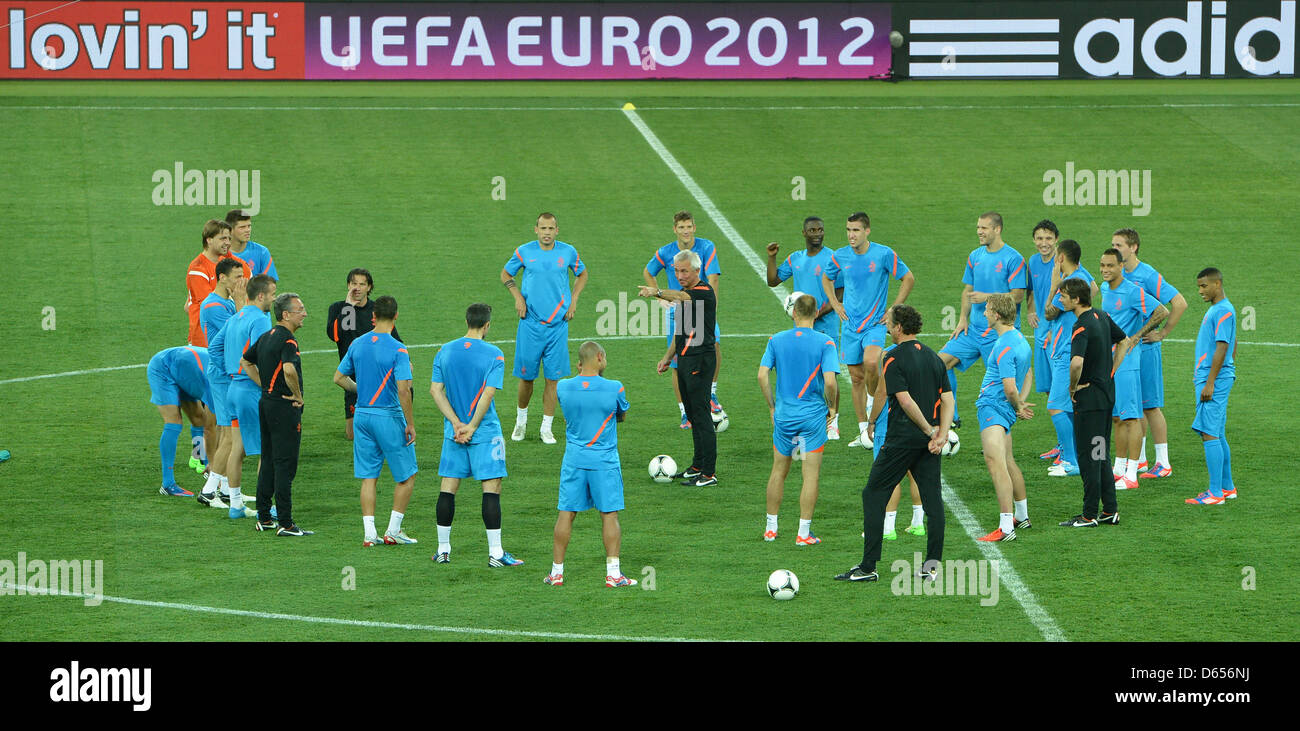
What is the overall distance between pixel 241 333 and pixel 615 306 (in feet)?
→ 34.9

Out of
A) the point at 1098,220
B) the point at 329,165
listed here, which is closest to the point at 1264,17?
the point at 1098,220

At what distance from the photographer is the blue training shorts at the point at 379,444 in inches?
535

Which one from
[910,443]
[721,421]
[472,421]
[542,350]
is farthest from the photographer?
[721,421]

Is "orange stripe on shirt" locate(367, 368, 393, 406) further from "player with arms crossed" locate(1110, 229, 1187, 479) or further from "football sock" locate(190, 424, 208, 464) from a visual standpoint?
"player with arms crossed" locate(1110, 229, 1187, 479)

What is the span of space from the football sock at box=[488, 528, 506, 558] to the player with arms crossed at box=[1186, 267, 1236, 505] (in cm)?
611

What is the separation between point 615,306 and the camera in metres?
24.4

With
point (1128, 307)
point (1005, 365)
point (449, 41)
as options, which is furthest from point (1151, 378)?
point (449, 41)

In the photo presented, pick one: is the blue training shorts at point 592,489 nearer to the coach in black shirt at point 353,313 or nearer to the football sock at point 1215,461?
the coach in black shirt at point 353,313

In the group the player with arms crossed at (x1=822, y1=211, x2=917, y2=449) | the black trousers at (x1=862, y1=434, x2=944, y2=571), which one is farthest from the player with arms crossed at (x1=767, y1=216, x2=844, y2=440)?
the black trousers at (x1=862, y1=434, x2=944, y2=571)

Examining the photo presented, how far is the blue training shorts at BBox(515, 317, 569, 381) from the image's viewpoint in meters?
17.5

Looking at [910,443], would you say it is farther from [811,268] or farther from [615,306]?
[615,306]

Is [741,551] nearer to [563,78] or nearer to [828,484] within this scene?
[828,484]

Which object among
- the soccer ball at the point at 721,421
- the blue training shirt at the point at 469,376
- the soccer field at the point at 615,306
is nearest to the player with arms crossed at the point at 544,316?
the soccer field at the point at 615,306

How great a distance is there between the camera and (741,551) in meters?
13.7
